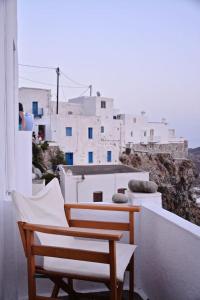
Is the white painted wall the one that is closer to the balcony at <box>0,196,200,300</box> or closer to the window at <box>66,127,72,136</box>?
the balcony at <box>0,196,200,300</box>

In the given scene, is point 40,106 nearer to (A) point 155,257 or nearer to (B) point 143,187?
(B) point 143,187

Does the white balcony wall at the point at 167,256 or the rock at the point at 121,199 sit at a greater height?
the rock at the point at 121,199

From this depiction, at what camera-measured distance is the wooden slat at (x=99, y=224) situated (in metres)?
1.84

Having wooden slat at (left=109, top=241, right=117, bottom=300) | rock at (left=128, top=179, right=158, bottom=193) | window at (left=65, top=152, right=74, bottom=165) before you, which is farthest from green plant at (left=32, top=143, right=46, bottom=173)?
wooden slat at (left=109, top=241, right=117, bottom=300)

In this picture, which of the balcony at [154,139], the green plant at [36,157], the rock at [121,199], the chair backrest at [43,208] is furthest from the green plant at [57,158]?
the chair backrest at [43,208]

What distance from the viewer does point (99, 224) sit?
6.17 feet

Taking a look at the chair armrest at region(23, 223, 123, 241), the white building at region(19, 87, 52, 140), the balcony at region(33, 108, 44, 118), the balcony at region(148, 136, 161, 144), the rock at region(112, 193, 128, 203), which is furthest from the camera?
the balcony at region(148, 136, 161, 144)

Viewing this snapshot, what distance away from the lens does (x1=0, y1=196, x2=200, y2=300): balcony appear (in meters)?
1.47

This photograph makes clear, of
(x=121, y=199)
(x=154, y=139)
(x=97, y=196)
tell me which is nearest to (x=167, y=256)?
(x=121, y=199)

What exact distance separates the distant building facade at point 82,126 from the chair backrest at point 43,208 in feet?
36.3

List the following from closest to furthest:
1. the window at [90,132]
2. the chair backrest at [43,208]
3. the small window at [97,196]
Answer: the chair backrest at [43,208] → the small window at [97,196] → the window at [90,132]

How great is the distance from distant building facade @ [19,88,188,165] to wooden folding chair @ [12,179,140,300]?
438 inches

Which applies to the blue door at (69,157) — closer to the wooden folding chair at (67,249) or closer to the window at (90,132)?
the window at (90,132)

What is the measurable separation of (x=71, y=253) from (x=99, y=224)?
1.62 feet
